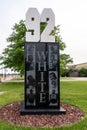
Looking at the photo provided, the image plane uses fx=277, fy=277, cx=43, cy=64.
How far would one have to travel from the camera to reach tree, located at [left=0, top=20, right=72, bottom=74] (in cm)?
2636

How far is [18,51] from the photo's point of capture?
25.8m

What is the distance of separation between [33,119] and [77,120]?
4.57 feet

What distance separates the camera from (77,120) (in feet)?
28.7

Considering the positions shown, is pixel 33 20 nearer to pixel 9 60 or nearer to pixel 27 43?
pixel 27 43

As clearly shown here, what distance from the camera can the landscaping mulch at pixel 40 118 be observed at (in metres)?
8.41

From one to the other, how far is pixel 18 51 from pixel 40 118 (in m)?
17.3

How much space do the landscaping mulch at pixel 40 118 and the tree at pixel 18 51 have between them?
54.1 ft

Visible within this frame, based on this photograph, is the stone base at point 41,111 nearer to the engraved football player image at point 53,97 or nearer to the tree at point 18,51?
the engraved football player image at point 53,97

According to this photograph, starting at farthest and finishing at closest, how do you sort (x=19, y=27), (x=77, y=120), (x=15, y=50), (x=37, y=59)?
(x=19, y=27) < (x=15, y=50) < (x=37, y=59) < (x=77, y=120)

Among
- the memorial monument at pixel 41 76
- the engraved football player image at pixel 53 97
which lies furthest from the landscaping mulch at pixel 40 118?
the engraved football player image at pixel 53 97

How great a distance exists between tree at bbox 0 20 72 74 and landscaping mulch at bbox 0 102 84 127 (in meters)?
16.5

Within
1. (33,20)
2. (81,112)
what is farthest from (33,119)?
(33,20)

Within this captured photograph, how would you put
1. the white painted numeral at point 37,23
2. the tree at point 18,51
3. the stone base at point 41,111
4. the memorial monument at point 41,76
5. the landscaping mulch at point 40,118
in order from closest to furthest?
the landscaping mulch at point 40,118, the stone base at point 41,111, the memorial monument at point 41,76, the white painted numeral at point 37,23, the tree at point 18,51

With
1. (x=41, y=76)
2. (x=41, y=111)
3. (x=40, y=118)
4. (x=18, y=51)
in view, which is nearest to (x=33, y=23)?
(x=41, y=76)
